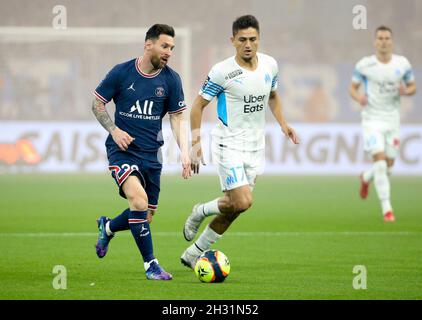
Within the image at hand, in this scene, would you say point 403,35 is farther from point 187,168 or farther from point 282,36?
point 187,168

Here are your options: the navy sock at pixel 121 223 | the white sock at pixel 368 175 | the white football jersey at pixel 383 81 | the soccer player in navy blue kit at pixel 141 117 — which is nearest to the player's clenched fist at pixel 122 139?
the soccer player in navy blue kit at pixel 141 117

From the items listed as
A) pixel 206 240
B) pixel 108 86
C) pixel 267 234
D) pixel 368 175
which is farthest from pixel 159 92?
pixel 368 175

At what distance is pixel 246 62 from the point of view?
36.0ft

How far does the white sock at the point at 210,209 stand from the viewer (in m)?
10.9

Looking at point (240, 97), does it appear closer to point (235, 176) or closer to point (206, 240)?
point (235, 176)

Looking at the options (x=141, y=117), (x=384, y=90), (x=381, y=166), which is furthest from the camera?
(x=384, y=90)

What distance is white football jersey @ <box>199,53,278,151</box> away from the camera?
1084 cm

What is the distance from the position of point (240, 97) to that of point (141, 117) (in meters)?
1.07

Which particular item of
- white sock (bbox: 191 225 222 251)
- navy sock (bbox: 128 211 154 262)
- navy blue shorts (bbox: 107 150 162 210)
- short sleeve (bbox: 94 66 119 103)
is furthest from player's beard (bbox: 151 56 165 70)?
white sock (bbox: 191 225 222 251)

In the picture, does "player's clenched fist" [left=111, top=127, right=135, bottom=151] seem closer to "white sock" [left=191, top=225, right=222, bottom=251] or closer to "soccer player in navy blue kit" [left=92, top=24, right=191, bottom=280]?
"soccer player in navy blue kit" [left=92, top=24, right=191, bottom=280]

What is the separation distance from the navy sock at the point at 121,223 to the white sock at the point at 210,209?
2.47 ft

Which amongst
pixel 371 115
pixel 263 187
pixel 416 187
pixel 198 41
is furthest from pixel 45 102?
pixel 371 115

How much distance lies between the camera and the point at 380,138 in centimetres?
1661

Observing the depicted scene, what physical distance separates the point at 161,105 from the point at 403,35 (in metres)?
26.4
